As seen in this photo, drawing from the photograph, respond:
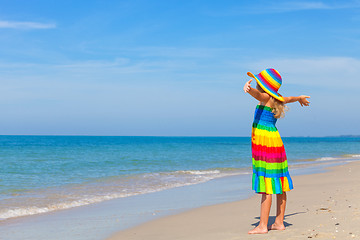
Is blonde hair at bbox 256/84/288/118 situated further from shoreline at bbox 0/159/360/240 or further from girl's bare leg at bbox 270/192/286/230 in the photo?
shoreline at bbox 0/159/360/240

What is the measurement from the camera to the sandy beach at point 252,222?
4926 mm

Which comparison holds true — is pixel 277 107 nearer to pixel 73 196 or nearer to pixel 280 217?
pixel 280 217

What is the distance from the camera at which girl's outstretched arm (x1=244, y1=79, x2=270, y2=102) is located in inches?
186

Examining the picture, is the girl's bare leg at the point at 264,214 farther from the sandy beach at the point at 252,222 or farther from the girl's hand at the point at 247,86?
the girl's hand at the point at 247,86

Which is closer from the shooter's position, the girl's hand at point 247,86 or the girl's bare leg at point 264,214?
the girl's hand at point 247,86

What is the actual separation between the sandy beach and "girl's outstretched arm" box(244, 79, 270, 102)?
1629 millimetres

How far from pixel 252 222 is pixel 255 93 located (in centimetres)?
218

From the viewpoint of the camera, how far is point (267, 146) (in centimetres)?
506

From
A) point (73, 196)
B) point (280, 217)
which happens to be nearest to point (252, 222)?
point (280, 217)

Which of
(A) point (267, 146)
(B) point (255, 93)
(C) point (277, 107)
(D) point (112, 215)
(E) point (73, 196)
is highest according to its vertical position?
(B) point (255, 93)

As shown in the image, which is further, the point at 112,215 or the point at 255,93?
the point at 112,215

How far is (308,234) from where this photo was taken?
476 cm

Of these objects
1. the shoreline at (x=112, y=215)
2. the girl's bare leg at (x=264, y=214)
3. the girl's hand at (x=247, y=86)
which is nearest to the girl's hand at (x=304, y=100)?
the girl's hand at (x=247, y=86)

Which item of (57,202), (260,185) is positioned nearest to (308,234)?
(260,185)
